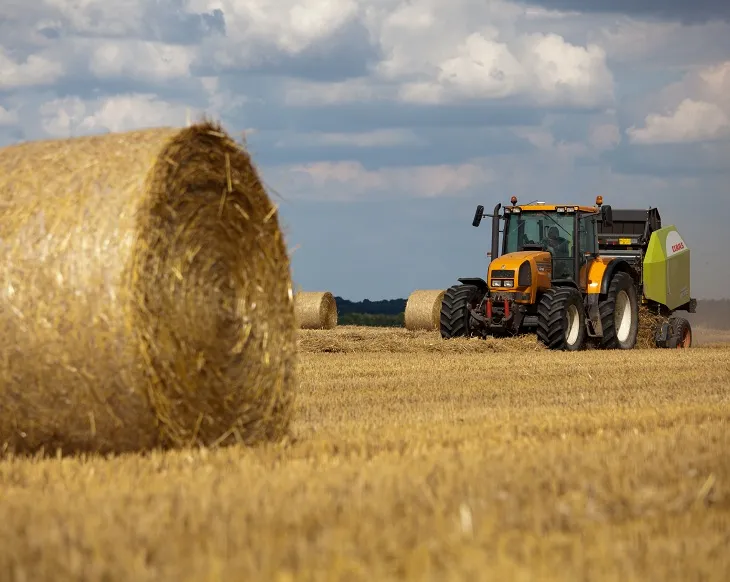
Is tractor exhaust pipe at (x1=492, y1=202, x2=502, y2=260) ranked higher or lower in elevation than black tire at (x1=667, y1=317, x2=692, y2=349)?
higher

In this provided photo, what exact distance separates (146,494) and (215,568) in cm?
147

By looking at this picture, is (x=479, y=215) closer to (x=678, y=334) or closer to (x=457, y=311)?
(x=457, y=311)

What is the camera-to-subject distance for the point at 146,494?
Answer: 5.05m

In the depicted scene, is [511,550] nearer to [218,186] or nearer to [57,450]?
[57,450]

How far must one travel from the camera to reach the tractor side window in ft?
58.9

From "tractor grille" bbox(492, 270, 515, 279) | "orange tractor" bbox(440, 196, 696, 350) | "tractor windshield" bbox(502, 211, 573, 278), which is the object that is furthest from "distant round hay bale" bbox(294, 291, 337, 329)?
"tractor grille" bbox(492, 270, 515, 279)

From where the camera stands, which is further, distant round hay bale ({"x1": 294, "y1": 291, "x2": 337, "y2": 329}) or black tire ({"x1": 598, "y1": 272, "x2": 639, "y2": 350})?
distant round hay bale ({"x1": 294, "y1": 291, "x2": 337, "y2": 329})

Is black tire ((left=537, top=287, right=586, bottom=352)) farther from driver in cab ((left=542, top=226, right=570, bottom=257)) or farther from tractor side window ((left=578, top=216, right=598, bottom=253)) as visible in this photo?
tractor side window ((left=578, top=216, right=598, bottom=253))

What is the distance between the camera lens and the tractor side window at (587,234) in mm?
17938

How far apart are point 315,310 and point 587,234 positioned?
969 centimetres

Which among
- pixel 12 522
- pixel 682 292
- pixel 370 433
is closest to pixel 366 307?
pixel 682 292

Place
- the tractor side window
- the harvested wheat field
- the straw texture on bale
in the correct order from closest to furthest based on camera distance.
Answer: the harvested wheat field, the straw texture on bale, the tractor side window

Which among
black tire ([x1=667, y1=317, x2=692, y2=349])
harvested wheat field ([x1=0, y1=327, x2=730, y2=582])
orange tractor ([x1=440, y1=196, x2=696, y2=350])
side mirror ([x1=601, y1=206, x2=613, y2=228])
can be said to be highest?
side mirror ([x1=601, y1=206, x2=613, y2=228])

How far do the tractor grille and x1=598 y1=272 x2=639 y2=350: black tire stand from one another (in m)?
2.14
